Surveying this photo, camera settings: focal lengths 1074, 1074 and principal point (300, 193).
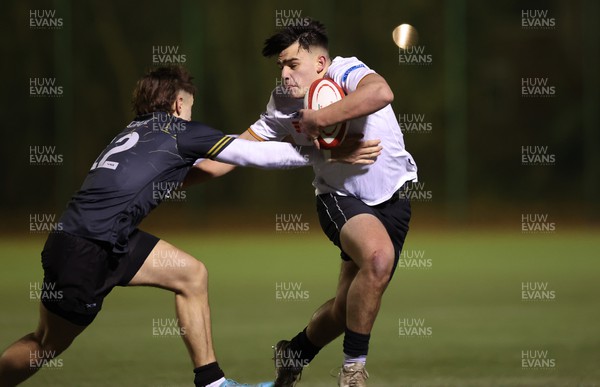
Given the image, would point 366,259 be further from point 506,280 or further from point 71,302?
point 506,280

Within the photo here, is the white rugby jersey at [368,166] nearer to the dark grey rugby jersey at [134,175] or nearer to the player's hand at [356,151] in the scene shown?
the player's hand at [356,151]

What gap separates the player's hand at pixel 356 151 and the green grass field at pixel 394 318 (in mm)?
1271

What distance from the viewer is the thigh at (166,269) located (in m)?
4.86

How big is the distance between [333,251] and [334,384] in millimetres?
6601

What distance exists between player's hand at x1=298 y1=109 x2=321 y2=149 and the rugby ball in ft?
0.12

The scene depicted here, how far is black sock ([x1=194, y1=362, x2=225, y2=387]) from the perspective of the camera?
485 cm

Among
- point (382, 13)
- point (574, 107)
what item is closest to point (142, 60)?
point (382, 13)

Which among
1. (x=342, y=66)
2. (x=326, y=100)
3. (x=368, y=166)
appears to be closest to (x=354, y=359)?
(x=368, y=166)

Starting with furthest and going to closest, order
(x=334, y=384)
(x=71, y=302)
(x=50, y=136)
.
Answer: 1. (x=50, y=136)
2. (x=334, y=384)
3. (x=71, y=302)

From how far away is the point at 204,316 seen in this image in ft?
16.1

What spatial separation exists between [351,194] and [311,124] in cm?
50

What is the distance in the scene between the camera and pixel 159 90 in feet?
16.6

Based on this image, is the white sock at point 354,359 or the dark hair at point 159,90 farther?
the dark hair at point 159,90

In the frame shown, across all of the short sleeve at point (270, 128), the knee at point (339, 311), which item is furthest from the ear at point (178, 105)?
the knee at point (339, 311)
